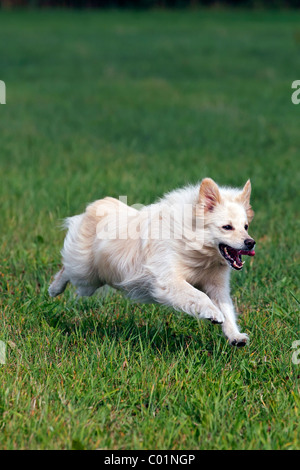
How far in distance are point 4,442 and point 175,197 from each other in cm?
198

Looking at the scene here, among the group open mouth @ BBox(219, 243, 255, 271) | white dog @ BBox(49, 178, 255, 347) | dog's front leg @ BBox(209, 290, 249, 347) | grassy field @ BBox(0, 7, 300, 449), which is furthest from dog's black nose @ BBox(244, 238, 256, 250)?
grassy field @ BBox(0, 7, 300, 449)

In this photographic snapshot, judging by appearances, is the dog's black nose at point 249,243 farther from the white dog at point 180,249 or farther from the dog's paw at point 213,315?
the dog's paw at point 213,315

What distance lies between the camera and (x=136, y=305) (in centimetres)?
534

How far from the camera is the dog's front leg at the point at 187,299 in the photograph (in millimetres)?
4141

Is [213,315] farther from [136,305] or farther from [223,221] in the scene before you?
[136,305]

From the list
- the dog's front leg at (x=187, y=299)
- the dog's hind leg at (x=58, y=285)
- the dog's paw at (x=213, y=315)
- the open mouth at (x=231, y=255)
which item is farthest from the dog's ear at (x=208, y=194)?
the dog's hind leg at (x=58, y=285)

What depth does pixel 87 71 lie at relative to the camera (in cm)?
2366

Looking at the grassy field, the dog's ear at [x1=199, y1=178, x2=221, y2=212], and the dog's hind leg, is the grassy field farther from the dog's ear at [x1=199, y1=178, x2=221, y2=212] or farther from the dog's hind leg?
the dog's ear at [x1=199, y1=178, x2=221, y2=212]

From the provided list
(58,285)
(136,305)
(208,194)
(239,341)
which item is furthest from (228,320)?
(58,285)

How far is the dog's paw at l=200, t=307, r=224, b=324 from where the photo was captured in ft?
13.5

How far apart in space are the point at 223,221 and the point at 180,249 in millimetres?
358

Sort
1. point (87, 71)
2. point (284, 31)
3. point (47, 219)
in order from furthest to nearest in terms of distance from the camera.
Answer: point (284, 31) < point (87, 71) < point (47, 219)

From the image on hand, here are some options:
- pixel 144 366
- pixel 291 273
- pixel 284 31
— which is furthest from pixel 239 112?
pixel 284 31
